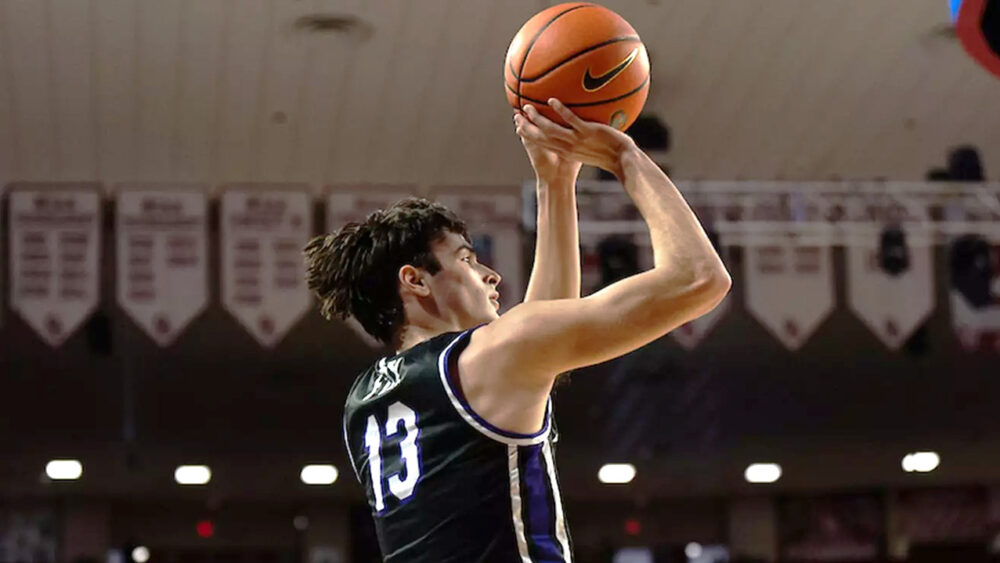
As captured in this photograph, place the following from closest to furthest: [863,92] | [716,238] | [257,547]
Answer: [863,92], [716,238], [257,547]

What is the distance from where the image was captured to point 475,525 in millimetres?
2586

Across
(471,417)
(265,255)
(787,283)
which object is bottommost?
(471,417)

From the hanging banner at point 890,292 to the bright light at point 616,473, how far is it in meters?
9.08

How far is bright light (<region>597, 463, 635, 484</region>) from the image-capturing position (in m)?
19.9

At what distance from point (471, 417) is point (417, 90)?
6.91m

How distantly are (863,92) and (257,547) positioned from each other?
14768mm

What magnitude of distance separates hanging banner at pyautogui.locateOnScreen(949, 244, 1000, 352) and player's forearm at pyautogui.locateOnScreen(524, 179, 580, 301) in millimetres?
7942

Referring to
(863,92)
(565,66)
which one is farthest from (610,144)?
(863,92)

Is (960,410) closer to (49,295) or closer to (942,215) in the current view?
(942,215)

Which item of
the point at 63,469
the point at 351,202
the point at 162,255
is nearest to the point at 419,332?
the point at 351,202

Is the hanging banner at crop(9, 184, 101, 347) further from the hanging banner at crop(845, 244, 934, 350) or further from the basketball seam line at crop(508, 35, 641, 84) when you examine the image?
the basketball seam line at crop(508, 35, 641, 84)

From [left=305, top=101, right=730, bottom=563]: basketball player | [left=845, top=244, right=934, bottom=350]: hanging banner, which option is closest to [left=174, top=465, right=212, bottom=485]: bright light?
[left=845, top=244, right=934, bottom=350]: hanging banner

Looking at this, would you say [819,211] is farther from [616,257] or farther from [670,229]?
[670,229]

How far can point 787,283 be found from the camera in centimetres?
1048
